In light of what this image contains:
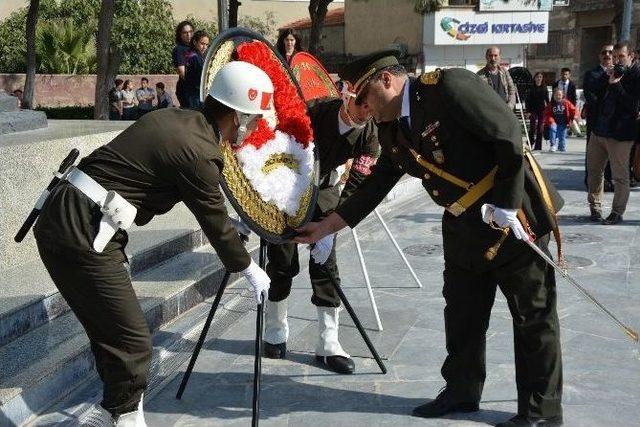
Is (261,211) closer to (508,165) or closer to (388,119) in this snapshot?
(388,119)

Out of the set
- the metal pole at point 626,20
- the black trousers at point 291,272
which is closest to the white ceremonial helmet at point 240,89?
the black trousers at point 291,272

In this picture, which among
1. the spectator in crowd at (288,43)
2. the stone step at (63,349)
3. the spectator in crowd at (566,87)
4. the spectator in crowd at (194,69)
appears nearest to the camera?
the stone step at (63,349)

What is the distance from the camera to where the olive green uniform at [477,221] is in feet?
11.4

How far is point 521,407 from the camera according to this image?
12.8 feet

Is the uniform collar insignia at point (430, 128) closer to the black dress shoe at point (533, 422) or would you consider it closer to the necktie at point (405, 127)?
the necktie at point (405, 127)

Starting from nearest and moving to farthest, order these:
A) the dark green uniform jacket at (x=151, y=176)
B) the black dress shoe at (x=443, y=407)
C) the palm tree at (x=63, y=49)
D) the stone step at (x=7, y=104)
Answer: the dark green uniform jacket at (x=151, y=176)
the black dress shoe at (x=443, y=407)
the stone step at (x=7, y=104)
the palm tree at (x=63, y=49)

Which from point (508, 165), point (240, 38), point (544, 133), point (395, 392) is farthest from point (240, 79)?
point (544, 133)

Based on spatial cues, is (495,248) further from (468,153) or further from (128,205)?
(128,205)

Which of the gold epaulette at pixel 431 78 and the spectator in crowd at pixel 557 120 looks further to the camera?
the spectator in crowd at pixel 557 120

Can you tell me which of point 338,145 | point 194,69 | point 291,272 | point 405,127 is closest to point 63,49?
point 194,69

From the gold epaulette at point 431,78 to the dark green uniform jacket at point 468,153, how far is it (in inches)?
0.6

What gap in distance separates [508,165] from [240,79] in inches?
48.3

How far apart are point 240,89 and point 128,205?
0.66 meters

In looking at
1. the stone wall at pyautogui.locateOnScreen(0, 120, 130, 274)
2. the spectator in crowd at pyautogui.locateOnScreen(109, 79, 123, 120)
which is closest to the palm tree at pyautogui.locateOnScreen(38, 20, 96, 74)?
the spectator in crowd at pyautogui.locateOnScreen(109, 79, 123, 120)
